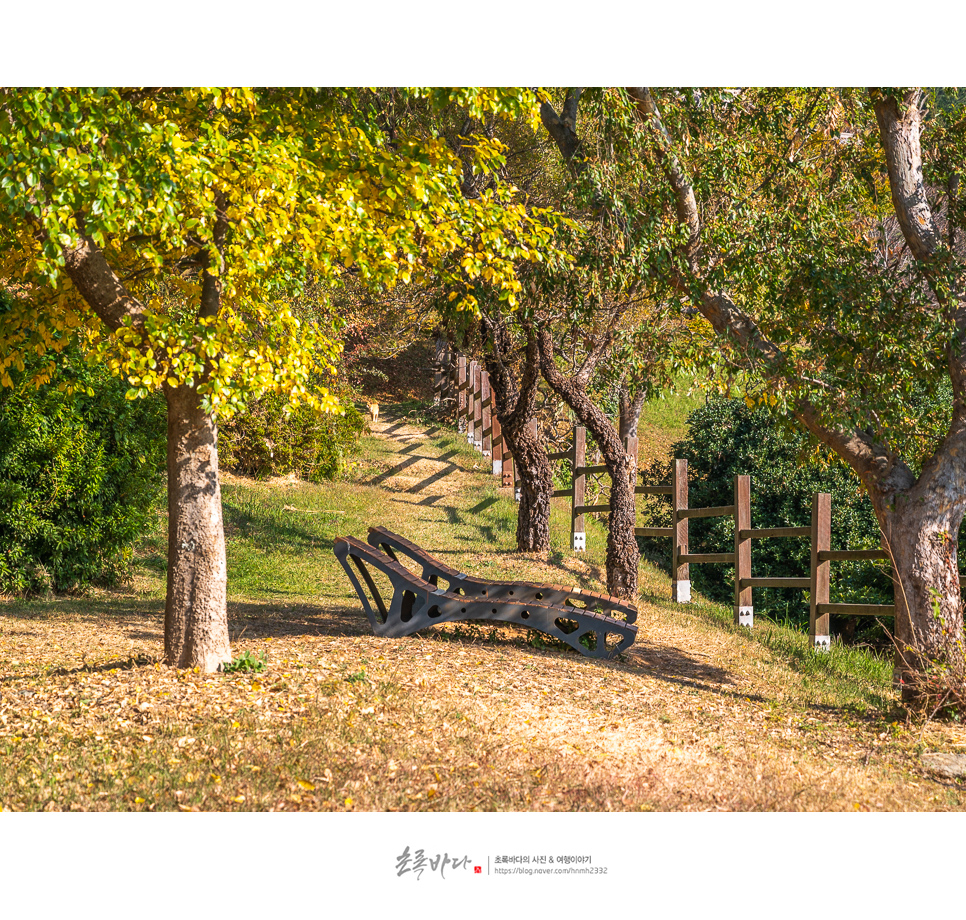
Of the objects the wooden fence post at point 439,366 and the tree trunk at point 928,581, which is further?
the wooden fence post at point 439,366

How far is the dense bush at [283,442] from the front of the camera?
49.1 feet

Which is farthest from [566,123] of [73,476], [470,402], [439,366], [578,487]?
[439,366]

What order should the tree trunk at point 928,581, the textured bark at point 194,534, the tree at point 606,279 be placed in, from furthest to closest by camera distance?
the tree at point 606,279 → the tree trunk at point 928,581 → the textured bark at point 194,534

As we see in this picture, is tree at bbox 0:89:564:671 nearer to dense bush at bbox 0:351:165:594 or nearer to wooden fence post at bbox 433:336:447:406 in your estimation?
dense bush at bbox 0:351:165:594

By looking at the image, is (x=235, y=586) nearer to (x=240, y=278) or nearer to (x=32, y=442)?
(x=32, y=442)

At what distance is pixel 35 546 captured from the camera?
28.1 ft

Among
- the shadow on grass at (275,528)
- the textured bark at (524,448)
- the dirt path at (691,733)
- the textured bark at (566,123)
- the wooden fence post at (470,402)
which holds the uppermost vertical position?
the textured bark at (566,123)

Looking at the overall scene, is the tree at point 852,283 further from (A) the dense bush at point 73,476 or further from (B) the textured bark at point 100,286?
(A) the dense bush at point 73,476

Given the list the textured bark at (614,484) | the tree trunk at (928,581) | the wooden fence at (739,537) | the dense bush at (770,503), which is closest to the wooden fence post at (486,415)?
the wooden fence at (739,537)

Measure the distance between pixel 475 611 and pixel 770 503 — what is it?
8489 mm

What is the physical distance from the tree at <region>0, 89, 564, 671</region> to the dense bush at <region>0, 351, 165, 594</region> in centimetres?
211

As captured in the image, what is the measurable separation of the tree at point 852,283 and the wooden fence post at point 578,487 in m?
5.40

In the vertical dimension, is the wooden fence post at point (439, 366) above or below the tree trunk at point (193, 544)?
above

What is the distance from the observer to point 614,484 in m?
10.4
